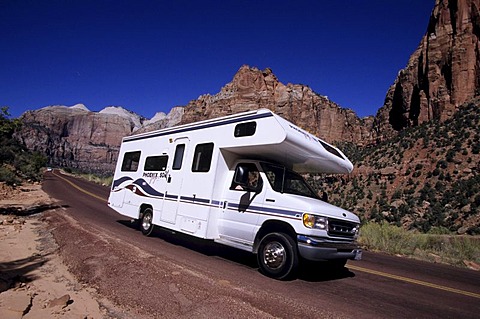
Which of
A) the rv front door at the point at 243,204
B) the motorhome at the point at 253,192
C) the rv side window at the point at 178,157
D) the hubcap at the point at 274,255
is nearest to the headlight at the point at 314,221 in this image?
the motorhome at the point at 253,192

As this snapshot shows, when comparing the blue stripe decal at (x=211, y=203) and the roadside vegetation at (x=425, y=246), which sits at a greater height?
the blue stripe decal at (x=211, y=203)

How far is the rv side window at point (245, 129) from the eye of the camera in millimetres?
6562

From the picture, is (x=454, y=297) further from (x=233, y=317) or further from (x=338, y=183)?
(x=338, y=183)

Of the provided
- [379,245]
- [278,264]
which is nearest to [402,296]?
[278,264]

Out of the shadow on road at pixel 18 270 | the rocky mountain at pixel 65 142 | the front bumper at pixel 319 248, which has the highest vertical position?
the rocky mountain at pixel 65 142

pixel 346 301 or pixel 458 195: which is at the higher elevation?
pixel 458 195

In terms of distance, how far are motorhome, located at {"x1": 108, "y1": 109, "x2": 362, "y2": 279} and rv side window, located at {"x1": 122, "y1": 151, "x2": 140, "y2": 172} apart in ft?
4.58

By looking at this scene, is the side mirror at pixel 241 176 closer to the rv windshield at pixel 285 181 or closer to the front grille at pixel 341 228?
the rv windshield at pixel 285 181

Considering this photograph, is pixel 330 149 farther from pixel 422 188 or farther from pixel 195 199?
pixel 422 188

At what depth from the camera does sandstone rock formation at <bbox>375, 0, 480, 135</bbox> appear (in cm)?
4578

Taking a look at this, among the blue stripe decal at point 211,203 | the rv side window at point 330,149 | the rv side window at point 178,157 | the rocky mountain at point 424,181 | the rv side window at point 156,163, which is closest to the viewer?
the blue stripe decal at point 211,203

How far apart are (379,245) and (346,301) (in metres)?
7.91

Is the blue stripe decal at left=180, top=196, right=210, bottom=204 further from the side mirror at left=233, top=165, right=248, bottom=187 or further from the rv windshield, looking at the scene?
the rv windshield

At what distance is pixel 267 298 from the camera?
453 cm
